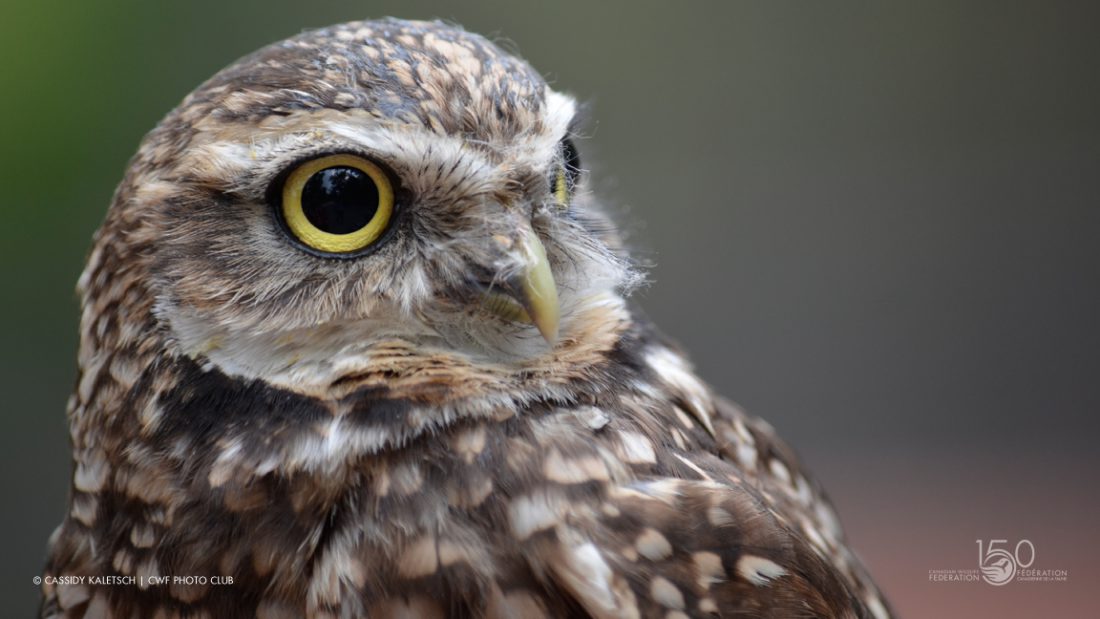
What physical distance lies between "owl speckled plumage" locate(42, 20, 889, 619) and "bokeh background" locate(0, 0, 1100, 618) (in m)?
3.00

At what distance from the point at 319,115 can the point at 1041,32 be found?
4.29 meters

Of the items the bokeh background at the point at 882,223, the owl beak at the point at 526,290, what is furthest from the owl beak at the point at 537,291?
A: the bokeh background at the point at 882,223

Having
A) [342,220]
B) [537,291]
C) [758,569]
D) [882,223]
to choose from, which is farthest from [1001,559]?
[342,220]

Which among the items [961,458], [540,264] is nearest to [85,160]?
[540,264]

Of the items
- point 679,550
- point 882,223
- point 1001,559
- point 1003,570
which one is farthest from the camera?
point 882,223

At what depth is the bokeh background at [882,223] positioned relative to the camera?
4.43 m

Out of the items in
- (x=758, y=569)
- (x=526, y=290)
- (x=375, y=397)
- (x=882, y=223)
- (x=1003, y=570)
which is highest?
(x=882, y=223)

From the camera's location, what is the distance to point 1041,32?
14.7 ft

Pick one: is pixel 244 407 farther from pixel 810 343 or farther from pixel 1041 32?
pixel 1041 32

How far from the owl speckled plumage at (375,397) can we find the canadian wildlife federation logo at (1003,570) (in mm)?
2076

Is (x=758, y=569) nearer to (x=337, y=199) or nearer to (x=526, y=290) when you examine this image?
(x=526, y=290)

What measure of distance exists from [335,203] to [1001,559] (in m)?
2.95

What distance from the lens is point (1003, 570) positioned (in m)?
3.07

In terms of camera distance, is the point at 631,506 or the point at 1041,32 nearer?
the point at 631,506
